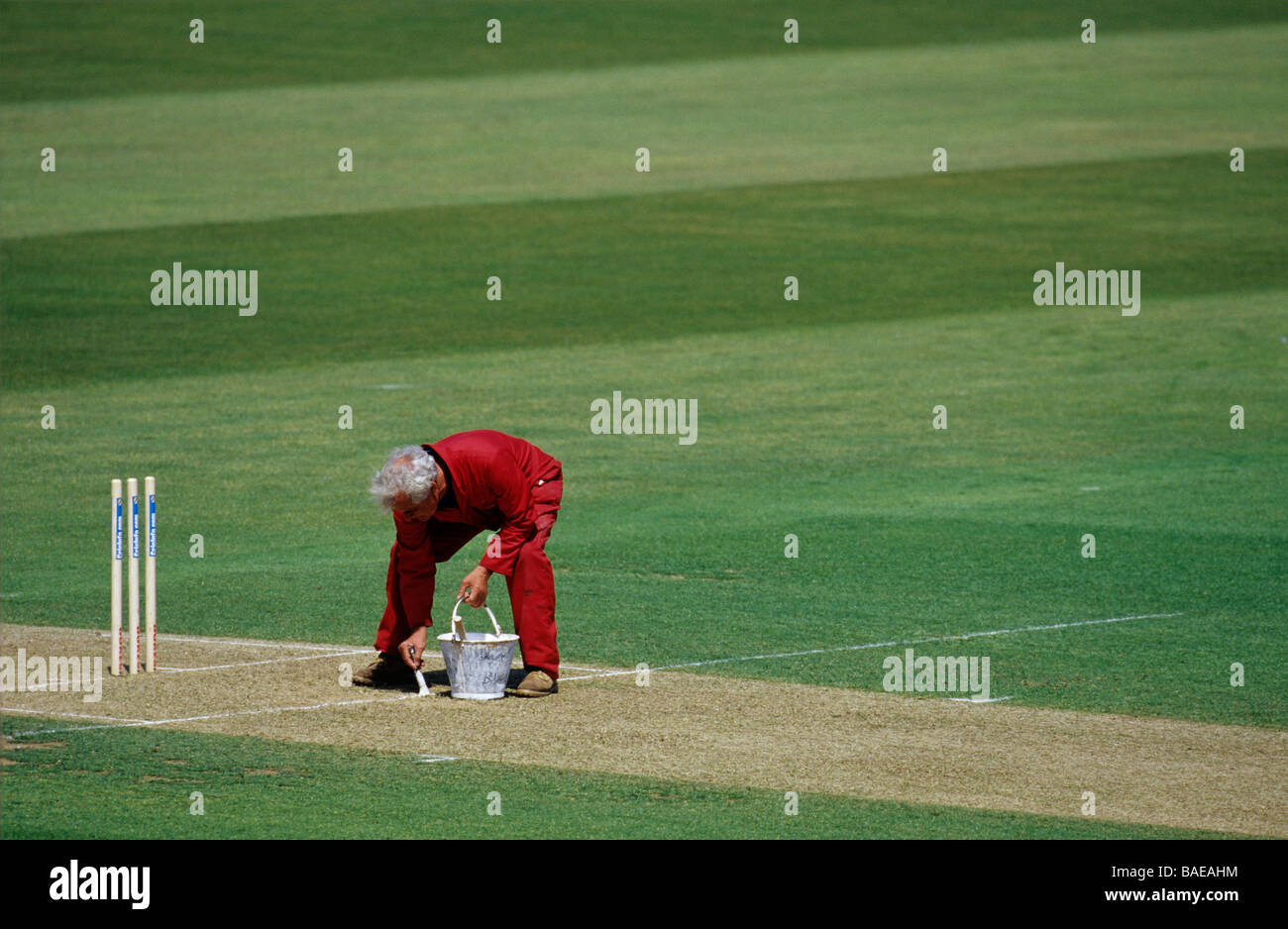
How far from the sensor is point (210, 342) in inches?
1170

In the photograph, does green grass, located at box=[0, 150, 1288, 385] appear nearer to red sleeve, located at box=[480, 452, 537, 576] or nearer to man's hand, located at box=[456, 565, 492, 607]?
red sleeve, located at box=[480, 452, 537, 576]

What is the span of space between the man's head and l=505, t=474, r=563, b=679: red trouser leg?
0.75 meters

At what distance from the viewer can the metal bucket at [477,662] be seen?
501 inches

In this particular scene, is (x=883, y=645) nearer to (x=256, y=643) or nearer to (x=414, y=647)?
(x=414, y=647)

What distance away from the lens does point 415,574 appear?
1312 centimetres

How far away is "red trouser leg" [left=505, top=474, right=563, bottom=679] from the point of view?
42.5 feet

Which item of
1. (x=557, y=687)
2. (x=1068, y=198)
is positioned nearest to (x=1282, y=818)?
(x=557, y=687)

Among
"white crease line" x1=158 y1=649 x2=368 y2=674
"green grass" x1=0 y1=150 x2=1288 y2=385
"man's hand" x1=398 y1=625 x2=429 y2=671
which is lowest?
"white crease line" x1=158 y1=649 x2=368 y2=674

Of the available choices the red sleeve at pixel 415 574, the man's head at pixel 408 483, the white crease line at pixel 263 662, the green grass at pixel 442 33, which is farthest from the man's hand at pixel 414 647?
the green grass at pixel 442 33

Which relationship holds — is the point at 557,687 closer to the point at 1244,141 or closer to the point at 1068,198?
the point at 1068,198

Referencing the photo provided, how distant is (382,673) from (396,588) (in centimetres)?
61

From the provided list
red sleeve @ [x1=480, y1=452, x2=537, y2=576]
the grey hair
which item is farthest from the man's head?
red sleeve @ [x1=480, y1=452, x2=537, y2=576]

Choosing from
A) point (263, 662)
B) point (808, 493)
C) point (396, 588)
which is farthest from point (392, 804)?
point (808, 493)

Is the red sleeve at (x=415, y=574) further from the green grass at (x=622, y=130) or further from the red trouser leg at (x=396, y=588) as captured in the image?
the green grass at (x=622, y=130)
